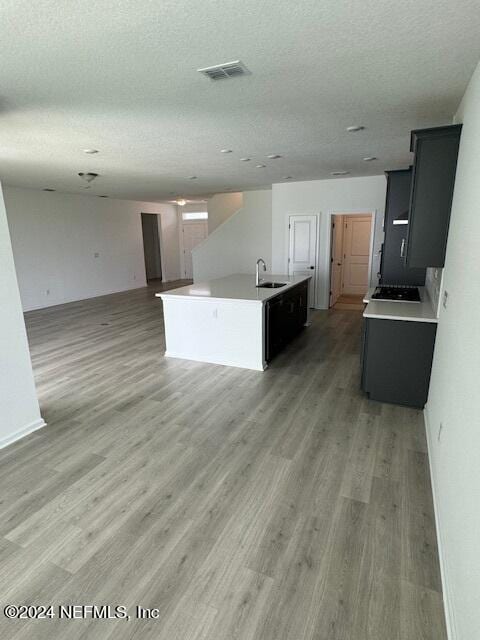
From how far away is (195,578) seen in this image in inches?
65.2

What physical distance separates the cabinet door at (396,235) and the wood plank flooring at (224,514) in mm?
1993

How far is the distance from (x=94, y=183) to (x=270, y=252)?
4.13 metres

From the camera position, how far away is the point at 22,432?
9.45 ft

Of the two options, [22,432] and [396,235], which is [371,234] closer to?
[396,235]

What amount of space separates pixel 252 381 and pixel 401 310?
1.73 m

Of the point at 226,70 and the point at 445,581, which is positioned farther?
the point at 226,70

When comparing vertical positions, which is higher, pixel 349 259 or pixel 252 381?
pixel 349 259

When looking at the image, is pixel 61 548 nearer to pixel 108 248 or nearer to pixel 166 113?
pixel 166 113

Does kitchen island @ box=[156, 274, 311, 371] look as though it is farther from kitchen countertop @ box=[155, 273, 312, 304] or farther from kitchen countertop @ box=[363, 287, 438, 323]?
kitchen countertop @ box=[363, 287, 438, 323]

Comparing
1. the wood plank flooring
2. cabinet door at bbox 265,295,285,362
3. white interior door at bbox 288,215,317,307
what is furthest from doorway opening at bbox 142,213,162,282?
the wood plank flooring

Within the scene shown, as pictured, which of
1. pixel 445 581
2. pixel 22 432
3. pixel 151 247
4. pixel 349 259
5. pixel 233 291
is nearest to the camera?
pixel 445 581

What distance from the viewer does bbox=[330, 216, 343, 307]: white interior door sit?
7297mm

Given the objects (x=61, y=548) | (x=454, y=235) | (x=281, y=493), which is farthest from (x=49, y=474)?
(x=454, y=235)

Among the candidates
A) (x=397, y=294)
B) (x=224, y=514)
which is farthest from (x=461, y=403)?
(x=397, y=294)
